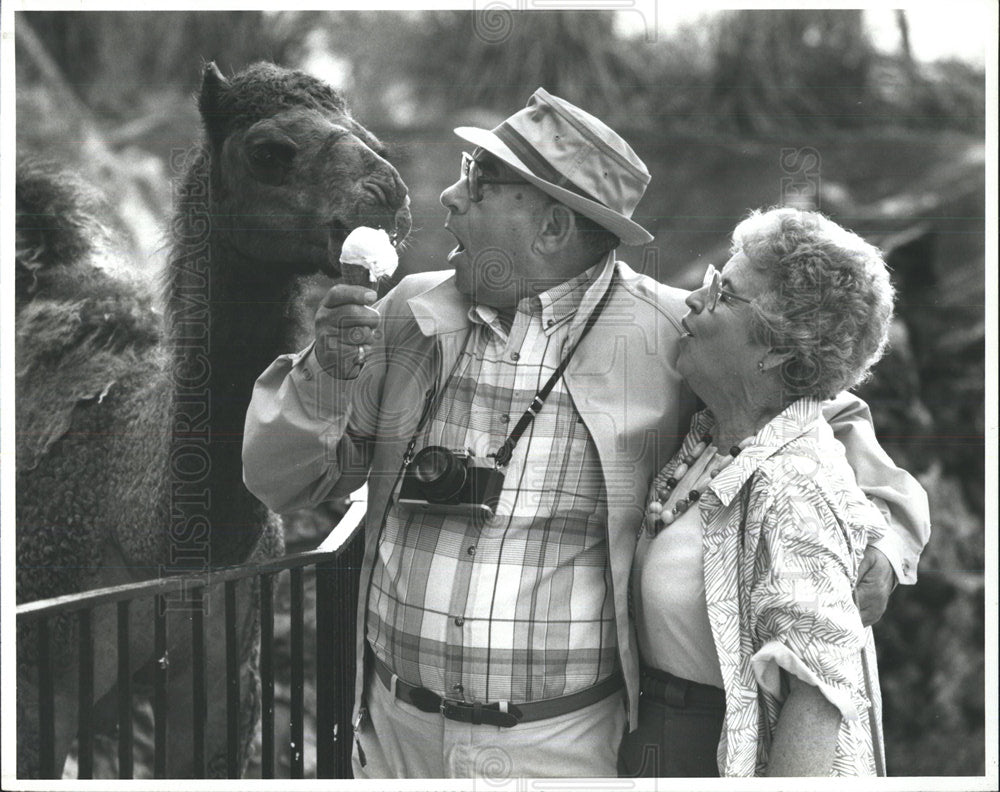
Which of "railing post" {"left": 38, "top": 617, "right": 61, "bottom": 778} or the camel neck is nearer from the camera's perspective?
"railing post" {"left": 38, "top": 617, "right": 61, "bottom": 778}

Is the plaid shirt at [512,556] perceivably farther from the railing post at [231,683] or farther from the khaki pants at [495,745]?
the railing post at [231,683]

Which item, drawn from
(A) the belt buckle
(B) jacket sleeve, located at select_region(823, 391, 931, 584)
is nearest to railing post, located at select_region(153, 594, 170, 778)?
(A) the belt buckle

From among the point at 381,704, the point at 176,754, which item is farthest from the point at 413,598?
the point at 176,754

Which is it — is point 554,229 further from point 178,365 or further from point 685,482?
point 178,365

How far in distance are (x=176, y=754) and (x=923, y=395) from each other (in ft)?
12.0

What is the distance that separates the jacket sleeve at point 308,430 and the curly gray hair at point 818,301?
718mm

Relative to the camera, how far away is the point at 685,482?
1.77 metres

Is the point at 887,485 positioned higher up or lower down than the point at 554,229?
lower down

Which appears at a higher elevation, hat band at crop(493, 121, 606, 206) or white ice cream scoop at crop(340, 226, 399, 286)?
hat band at crop(493, 121, 606, 206)

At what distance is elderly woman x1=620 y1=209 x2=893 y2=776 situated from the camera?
5.03ft

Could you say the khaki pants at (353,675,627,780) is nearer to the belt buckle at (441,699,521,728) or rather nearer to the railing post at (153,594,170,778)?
the belt buckle at (441,699,521,728)

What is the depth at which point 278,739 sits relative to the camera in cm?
→ 359

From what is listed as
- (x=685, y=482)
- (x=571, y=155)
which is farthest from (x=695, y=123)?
(x=685, y=482)

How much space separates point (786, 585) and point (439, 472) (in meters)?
0.62
